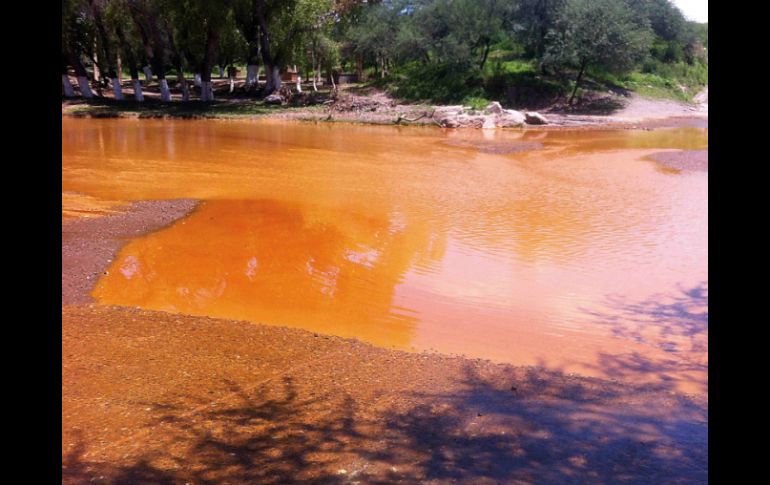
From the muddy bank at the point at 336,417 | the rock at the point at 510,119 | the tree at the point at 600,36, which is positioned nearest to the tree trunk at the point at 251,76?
the rock at the point at 510,119

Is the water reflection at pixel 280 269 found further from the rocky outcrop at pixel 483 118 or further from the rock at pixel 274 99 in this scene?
the rock at pixel 274 99

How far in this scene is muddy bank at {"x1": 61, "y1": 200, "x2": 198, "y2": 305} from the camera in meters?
8.67

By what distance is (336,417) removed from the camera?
16.8 ft

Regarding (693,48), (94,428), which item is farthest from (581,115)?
(94,428)

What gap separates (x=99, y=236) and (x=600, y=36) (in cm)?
3748

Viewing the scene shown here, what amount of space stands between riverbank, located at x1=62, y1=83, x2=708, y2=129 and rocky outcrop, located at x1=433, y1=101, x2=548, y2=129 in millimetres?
141

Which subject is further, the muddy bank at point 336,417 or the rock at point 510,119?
the rock at point 510,119

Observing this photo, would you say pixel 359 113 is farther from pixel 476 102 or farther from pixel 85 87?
pixel 85 87

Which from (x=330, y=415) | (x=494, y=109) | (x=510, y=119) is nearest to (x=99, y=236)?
(x=330, y=415)

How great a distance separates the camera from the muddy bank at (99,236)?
867cm

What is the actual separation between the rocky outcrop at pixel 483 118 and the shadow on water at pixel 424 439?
102ft
